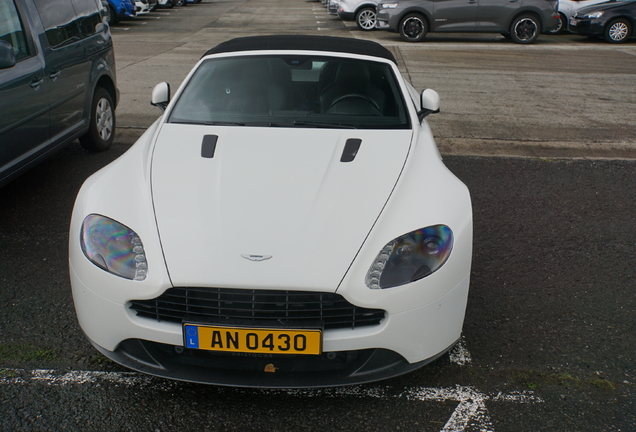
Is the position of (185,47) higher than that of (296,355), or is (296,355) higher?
(296,355)

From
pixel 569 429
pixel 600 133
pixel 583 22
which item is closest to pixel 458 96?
pixel 600 133

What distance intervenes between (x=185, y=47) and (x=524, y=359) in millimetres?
13398

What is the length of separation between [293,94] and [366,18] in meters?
15.7

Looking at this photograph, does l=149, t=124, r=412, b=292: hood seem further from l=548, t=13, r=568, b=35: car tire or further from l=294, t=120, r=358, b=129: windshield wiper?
l=548, t=13, r=568, b=35: car tire

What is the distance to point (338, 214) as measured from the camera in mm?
2725

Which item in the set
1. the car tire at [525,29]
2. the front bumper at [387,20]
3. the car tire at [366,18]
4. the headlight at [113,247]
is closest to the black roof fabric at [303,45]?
the headlight at [113,247]

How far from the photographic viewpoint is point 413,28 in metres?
15.8

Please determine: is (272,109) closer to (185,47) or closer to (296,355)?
(296,355)

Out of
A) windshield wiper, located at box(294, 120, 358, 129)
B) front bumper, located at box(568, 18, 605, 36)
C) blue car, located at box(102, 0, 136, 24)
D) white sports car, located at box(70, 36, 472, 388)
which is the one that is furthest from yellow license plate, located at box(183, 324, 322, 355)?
blue car, located at box(102, 0, 136, 24)

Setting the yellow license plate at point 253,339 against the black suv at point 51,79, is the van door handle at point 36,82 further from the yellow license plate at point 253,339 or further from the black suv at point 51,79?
the yellow license plate at point 253,339

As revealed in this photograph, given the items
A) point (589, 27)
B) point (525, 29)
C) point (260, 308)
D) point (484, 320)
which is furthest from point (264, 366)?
point (589, 27)

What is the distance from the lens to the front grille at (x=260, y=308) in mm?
2410

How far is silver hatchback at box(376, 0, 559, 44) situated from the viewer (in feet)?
51.0

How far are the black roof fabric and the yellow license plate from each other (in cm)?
233
